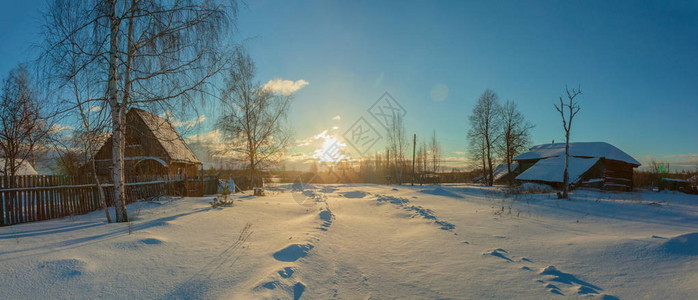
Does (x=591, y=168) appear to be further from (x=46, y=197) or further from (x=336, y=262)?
(x=46, y=197)

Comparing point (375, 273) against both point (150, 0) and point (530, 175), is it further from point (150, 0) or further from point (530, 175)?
point (530, 175)

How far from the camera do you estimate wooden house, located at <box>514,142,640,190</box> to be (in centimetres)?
1975

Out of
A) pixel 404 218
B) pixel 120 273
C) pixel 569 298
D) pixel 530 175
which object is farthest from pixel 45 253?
pixel 530 175

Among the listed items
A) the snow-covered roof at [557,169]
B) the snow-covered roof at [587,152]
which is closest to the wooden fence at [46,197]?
the snow-covered roof at [557,169]

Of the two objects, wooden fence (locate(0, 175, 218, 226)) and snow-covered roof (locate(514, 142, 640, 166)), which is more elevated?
Answer: snow-covered roof (locate(514, 142, 640, 166))

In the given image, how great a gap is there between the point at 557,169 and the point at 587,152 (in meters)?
3.74

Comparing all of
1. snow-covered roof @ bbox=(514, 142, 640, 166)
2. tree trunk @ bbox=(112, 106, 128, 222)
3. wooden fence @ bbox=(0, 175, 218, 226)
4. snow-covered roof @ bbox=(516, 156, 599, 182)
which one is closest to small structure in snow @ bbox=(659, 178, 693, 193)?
snow-covered roof @ bbox=(514, 142, 640, 166)

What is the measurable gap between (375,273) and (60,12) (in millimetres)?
7394

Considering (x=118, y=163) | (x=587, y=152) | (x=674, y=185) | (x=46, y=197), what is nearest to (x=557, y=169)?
(x=587, y=152)

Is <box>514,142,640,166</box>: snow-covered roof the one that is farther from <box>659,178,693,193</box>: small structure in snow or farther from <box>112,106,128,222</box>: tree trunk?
<box>112,106,128,222</box>: tree trunk

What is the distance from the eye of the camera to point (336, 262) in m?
4.49

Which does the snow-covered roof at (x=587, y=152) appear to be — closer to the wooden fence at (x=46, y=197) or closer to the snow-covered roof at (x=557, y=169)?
the snow-covered roof at (x=557, y=169)

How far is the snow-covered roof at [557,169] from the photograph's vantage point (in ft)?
63.5

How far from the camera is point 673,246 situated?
163 inches
